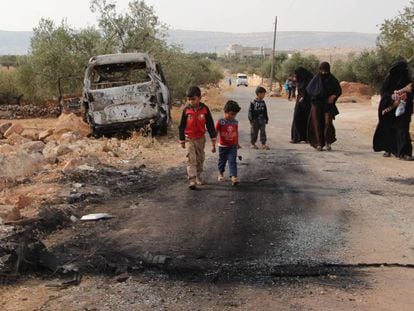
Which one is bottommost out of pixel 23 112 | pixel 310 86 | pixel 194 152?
pixel 23 112

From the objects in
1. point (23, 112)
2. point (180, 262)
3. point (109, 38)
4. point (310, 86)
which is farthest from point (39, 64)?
point (180, 262)

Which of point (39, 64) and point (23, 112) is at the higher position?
point (39, 64)

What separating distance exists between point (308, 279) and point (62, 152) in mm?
7568

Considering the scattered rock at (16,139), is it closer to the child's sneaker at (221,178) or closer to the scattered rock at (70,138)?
the scattered rock at (70,138)

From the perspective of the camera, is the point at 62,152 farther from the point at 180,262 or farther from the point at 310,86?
the point at 180,262

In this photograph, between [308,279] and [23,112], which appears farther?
[23,112]

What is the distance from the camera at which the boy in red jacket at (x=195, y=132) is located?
7.73 meters

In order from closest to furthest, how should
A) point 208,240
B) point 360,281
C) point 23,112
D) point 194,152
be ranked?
point 360,281 < point 208,240 < point 194,152 < point 23,112

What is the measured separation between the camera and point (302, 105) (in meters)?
12.2

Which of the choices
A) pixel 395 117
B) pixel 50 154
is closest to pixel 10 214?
pixel 50 154

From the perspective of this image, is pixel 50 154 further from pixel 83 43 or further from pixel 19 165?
pixel 83 43

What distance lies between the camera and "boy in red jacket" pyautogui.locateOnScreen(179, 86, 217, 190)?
7727 mm

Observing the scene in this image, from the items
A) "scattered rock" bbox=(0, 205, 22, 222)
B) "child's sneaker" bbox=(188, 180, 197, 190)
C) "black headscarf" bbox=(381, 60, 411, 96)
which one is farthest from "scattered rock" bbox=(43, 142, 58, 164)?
"black headscarf" bbox=(381, 60, 411, 96)

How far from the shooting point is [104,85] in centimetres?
1470
